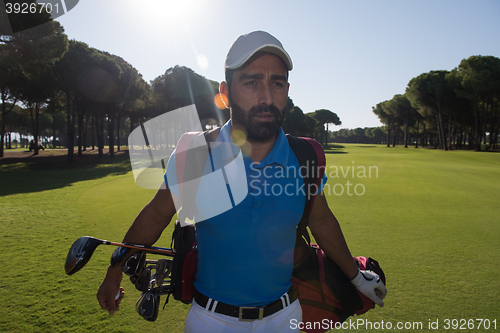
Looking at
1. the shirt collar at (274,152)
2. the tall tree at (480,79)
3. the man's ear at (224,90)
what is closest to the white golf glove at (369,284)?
the shirt collar at (274,152)

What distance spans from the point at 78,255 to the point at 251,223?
956 millimetres

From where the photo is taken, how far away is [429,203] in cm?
878

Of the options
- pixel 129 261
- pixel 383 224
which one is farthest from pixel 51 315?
pixel 383 224

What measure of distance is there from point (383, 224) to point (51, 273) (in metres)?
6.40

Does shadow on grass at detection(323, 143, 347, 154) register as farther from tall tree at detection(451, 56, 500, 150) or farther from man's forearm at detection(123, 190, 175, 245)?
man's forearm at detection(123, 190, 175, 245)

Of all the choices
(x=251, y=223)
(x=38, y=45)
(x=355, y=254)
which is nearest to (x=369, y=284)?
(x=251, y=223)

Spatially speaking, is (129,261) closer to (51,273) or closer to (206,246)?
(206,246)

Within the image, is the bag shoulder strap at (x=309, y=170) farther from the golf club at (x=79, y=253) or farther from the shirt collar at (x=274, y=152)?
the golf club at (x=79, y=253)

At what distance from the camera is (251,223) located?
5.02ft

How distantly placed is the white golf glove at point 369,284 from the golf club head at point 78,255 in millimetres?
1700

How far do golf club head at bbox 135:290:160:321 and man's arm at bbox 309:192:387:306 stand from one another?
113cm

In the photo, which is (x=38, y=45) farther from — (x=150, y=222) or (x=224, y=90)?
(x=150, y=222)

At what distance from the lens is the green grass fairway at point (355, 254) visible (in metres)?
2.97

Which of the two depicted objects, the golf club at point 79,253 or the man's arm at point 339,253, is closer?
the golf club at point 79,253
